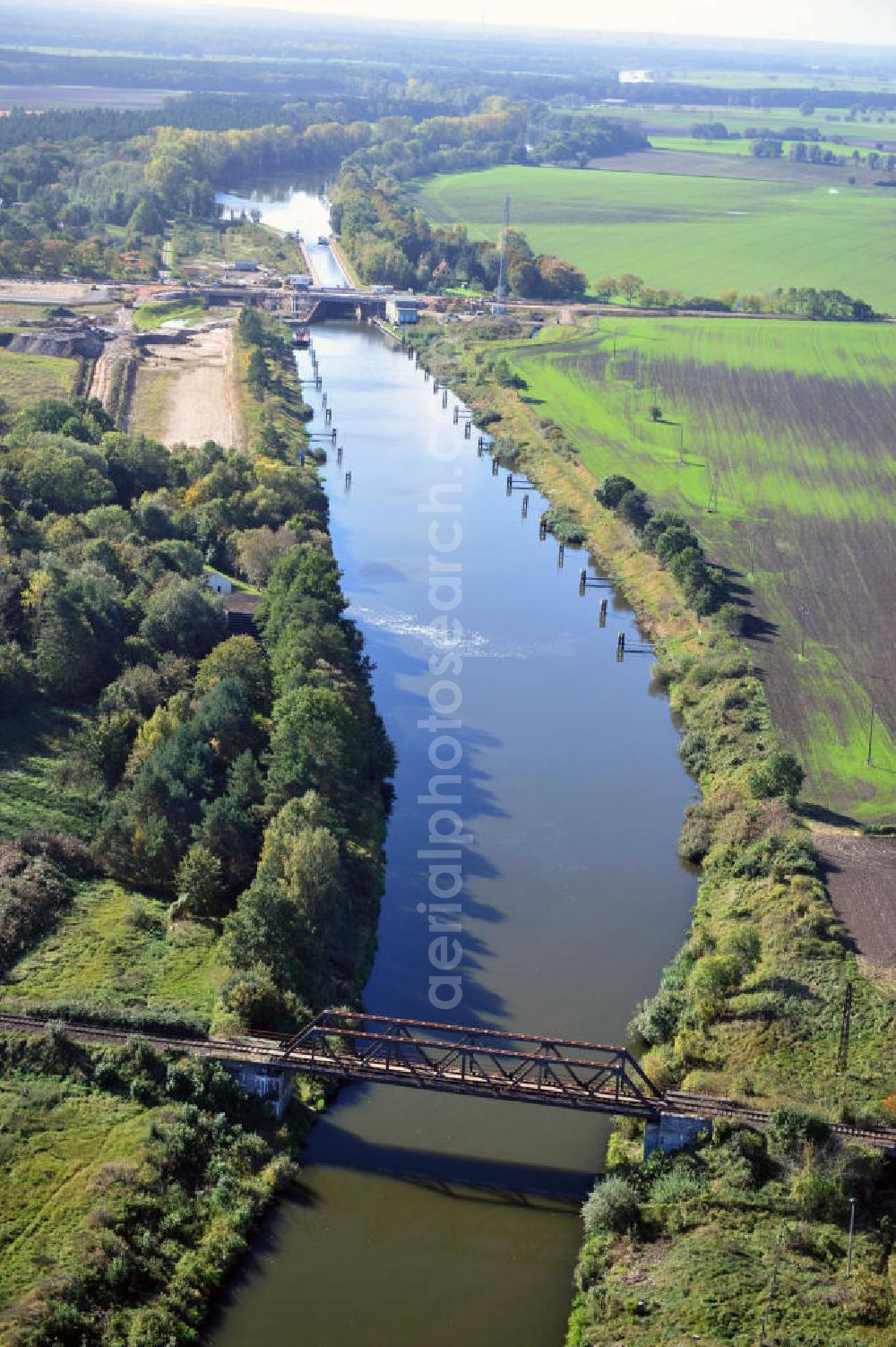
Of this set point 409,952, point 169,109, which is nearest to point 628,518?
point 409,952

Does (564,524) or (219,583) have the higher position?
(564,524)

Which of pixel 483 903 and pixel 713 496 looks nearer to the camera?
pixel 483 903

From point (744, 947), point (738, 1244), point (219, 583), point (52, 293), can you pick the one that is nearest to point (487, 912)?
point (744, 947)

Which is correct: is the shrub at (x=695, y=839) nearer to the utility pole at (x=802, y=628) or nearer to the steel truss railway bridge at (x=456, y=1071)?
the steel truss railway bridge at (x=456, y=1071)

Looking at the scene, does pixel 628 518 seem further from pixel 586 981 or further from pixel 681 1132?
pixel 681 1132

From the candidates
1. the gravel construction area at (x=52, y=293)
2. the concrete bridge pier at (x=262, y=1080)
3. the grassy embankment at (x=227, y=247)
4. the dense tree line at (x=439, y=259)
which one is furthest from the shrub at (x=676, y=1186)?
the grassy embankment at (x=227, y=247)

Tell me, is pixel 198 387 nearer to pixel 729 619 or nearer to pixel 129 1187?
pixel 729 619

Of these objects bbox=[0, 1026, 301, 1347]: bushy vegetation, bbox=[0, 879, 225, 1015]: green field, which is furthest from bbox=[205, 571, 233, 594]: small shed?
bbox=[0, 1026, 301, 1347]: bushy vegetation

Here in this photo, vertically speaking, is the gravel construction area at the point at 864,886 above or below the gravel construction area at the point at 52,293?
below
